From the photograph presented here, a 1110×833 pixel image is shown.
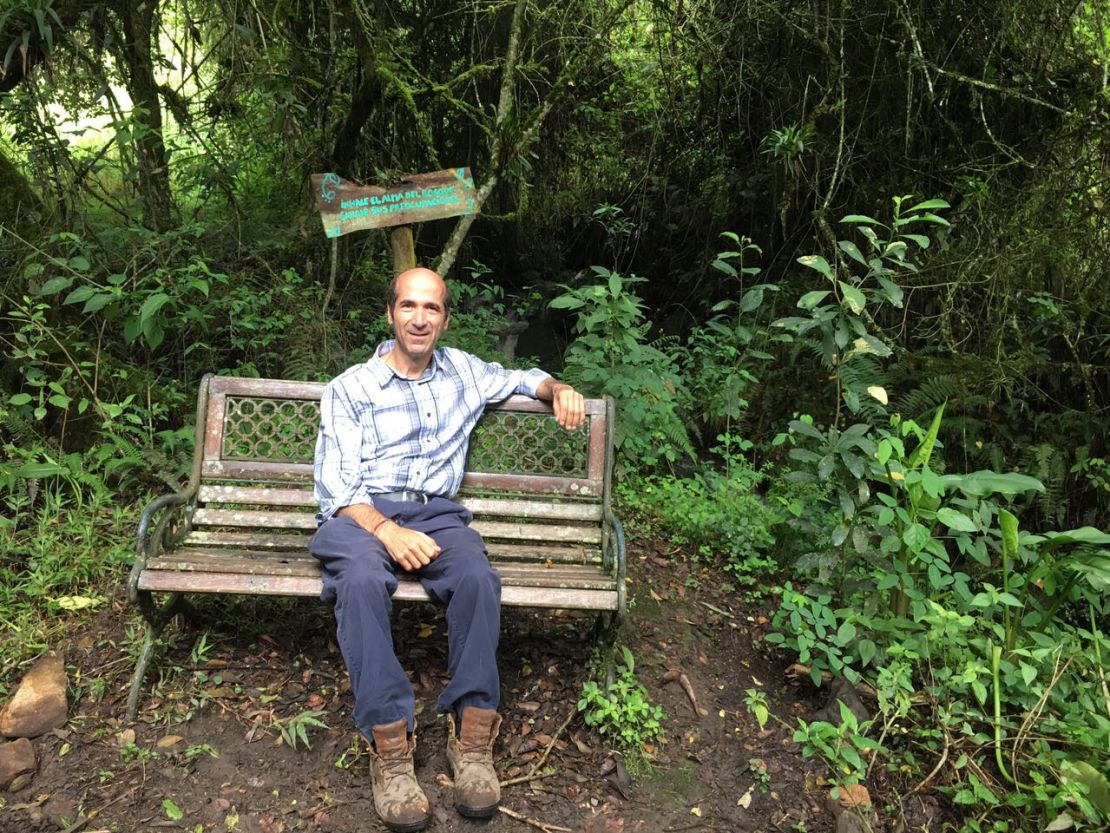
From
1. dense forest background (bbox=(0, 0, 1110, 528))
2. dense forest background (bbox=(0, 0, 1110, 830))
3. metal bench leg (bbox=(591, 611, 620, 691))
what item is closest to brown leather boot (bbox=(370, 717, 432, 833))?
metal bench leg (bbox=(591, 611, 620, 691))

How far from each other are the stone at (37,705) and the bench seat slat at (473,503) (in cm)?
85

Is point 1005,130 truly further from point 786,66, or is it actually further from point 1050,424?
point 1050,424

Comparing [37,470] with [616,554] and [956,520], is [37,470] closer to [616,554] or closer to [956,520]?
[616,554]

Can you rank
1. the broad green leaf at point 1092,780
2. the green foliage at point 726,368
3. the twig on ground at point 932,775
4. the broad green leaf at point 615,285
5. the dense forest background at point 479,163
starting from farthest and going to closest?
1. the green foliage at point 726,368
2. the dense forest background at point 479,163
3. the broad green leaf at point 615,285
4. the twig on ground at point 932,775
5. the broad green leaf at point 1092,780

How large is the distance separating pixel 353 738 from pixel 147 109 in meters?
4.17

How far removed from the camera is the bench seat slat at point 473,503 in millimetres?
3287

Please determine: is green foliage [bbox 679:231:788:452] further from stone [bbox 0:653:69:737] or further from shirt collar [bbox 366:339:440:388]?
stone [bbox 0:653:69:737]

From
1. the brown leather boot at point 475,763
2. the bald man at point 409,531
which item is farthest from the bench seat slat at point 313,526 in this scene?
the brown leather boot at point 475,763

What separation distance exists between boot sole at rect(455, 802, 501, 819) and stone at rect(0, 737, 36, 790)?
1.50 meters

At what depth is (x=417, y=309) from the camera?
9.63ft

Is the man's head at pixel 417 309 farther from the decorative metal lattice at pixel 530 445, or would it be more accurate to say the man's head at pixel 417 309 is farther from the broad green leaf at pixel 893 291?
the broad green leaf at pixel 893 291

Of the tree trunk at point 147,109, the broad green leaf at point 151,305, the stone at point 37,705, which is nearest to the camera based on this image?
the stone at point 37,705

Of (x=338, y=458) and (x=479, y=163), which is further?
(x=479, y=163)

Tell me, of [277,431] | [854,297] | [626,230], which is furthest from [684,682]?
[626,230]
